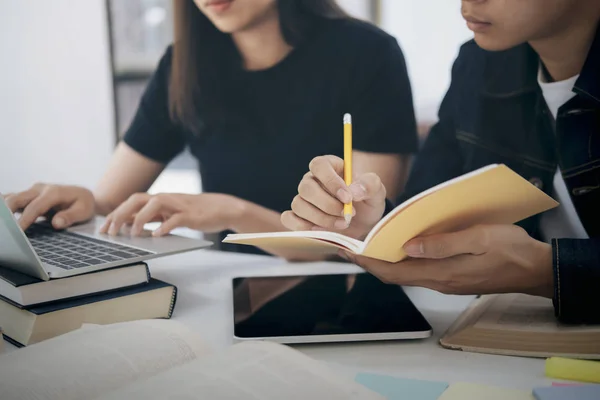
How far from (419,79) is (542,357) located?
1.96 feet

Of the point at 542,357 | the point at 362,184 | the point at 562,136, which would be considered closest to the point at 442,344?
the point at 542,357

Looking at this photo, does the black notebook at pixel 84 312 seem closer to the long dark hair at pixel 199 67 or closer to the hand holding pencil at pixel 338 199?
the hand holding pencil at pixel 338 199

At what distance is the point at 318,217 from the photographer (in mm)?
750

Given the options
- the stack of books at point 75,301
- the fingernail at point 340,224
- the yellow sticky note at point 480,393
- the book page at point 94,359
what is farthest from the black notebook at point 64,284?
the yellow sticky note at point 480,393

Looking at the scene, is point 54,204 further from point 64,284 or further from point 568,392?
point 568,392

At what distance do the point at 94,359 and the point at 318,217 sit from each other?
342 mm

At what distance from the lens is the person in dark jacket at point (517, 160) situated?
25.8 inches

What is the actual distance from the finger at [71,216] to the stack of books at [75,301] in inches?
10.7

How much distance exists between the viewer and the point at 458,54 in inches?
41.4

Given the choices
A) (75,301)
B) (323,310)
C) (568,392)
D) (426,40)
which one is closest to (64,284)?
(75,301)

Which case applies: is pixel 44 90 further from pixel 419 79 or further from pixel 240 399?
pixel 240 399

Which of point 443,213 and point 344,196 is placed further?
point 344,196

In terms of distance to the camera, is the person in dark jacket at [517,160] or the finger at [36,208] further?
the finger at [36,208]

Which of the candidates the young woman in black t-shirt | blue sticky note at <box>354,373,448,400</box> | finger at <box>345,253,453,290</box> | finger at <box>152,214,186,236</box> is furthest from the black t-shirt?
blue sticky note at <box>354,373,448,400</box>
